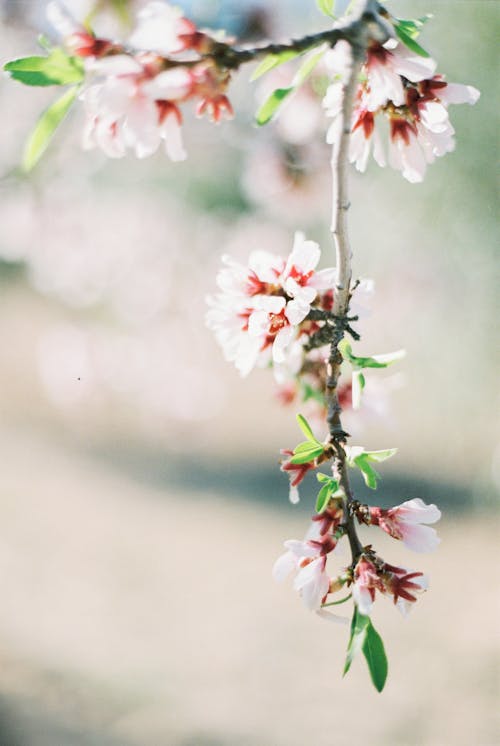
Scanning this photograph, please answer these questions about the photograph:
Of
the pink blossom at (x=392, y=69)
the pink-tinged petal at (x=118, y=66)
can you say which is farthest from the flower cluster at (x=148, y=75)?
the pink blossom at (x=392, y=69)

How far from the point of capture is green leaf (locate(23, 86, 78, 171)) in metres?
0.49

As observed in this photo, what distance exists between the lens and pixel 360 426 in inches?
30.8

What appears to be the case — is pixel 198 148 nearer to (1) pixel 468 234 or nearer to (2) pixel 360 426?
(1) pixel 468 234

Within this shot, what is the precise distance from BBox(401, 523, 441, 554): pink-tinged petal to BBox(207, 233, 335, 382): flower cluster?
15 centimetres

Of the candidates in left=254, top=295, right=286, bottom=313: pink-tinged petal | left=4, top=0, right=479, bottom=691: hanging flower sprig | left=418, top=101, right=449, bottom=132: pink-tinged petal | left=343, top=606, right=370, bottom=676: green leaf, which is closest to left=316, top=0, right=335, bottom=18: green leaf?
left=4, top=0, right=479, bottom=691: hanging flower sprig

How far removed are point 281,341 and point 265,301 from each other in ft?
0.10

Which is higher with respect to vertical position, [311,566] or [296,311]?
[296,311]

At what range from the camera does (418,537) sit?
540 millimetres

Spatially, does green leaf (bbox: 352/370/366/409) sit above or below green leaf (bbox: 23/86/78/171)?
below

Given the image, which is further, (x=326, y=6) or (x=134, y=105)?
(x=326, y=6)

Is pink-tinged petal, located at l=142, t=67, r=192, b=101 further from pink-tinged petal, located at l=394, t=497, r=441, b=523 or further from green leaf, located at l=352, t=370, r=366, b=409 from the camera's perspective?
pink-tinged petal, located at l=394, t=497, r=441, b=523

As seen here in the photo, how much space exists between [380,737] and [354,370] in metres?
1.46

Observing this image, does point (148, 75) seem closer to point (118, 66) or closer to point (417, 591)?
point (118, 66)

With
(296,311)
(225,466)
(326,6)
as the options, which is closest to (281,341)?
(296,311)
